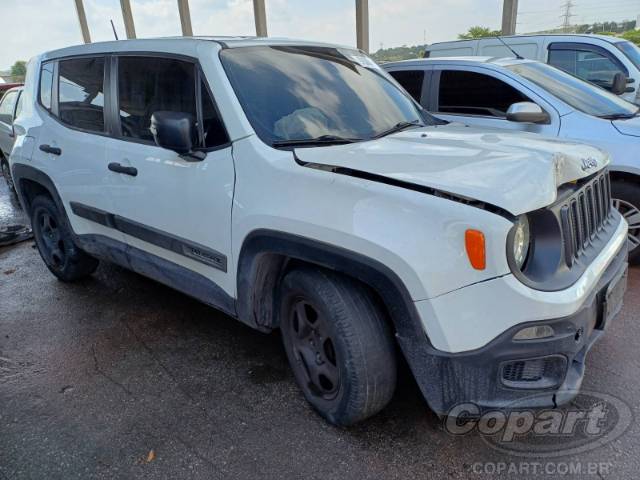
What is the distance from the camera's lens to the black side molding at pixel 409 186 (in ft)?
5.97

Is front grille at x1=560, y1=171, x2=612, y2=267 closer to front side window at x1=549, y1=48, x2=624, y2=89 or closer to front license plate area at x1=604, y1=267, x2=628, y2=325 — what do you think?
front license plate area at x1=604, y1=267, x2=628, y2=325

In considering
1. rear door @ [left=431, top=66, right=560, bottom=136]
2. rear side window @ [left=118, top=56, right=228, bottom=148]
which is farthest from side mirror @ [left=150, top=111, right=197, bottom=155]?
rear door @ [left=431, top=66, right=560, bottom=136]

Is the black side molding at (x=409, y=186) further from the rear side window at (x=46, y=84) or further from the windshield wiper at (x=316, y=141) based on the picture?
the rear side window at (x=46, y=84)

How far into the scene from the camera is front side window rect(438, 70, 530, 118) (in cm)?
462

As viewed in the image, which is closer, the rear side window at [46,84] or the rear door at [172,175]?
the rear door at [172,175]

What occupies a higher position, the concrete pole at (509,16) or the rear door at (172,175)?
the concrete pole at (509,16)

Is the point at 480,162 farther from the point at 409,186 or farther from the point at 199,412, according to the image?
Result: the point at 199,412

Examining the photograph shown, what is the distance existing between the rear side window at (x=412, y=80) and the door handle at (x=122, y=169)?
10.8 feet

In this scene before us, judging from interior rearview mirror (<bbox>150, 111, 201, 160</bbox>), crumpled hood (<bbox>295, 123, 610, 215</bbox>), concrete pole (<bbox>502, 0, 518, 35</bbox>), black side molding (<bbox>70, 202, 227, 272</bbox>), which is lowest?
black side molding (<bbox>70, 202, 227, 272</bbox>)

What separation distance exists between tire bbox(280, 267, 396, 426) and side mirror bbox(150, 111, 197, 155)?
91 centimetres

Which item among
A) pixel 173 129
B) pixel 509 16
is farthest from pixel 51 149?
pixel 509 16

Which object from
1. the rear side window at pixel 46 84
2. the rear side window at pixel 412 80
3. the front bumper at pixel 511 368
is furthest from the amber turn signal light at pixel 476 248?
the rear side window at pixel 412 80

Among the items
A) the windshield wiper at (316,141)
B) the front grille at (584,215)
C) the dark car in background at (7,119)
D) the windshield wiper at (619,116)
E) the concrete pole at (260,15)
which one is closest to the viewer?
the front grille at (584,215)

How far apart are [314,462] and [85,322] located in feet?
7.74
